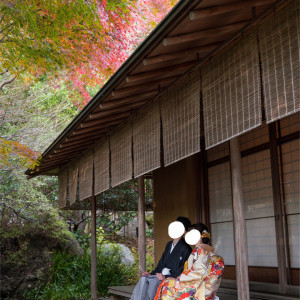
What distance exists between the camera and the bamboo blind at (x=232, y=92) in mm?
4051

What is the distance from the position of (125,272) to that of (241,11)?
10271mm

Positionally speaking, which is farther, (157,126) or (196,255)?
(157,126)

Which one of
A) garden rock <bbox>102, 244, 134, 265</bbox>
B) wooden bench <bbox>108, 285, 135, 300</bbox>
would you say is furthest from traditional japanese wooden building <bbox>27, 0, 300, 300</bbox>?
garden rock <bbox>102, 244, 134, 265</bbox>

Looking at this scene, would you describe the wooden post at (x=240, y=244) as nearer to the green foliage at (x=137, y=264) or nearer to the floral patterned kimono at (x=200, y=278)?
the floral patterned kimono at (x=200, y=278)

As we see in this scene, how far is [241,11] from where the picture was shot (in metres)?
4.00

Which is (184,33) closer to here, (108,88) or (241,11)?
(241,11)

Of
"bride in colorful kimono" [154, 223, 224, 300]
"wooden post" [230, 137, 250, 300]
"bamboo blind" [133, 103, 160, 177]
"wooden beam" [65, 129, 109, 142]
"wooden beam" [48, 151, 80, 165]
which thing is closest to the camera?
"wooden post" [230, 137, 250, 300]

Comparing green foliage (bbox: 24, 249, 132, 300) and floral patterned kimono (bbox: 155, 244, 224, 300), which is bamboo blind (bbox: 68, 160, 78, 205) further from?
floral patterned kimono (bbox: 155, 244, 224, 300)

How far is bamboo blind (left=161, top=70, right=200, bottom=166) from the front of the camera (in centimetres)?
512

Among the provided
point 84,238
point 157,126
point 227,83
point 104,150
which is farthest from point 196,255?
point 84,238

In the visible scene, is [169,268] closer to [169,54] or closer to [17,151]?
[169,54]

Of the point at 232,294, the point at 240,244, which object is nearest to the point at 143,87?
the point at 240,244

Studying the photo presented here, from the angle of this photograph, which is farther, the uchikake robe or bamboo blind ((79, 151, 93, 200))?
bamboo blind ((79, 151, 93, 200))

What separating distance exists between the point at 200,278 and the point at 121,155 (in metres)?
2.78
